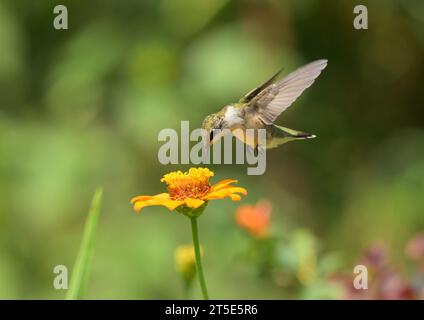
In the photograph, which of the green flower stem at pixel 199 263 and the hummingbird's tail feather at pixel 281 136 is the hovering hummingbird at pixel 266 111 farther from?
the green flower stem at pixel 199 263

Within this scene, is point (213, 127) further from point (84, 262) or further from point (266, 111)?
point (84, 262)

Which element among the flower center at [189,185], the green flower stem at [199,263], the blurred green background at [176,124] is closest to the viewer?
the green flower stem at [199,263]

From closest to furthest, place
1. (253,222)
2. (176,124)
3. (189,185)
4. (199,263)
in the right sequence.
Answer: (199,263) → (189,185) → (253,222) → (176,124)

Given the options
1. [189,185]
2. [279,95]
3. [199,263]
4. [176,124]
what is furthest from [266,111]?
[176,124]

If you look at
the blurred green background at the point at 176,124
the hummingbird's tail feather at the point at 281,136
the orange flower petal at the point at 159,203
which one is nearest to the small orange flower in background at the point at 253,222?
the hummingbird's tail feather at the point at 281,136

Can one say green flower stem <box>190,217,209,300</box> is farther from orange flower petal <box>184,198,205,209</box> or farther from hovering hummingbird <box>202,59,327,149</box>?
hovering hummingbird <box>202,59,327,149</box>

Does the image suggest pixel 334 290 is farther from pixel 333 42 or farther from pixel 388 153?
pixel 333 42
